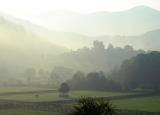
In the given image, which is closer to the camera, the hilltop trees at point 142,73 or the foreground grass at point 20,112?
the foreground grass at point 20,112

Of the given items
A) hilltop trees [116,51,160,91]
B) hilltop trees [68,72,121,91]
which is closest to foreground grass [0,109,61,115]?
hilltop trees [68,72,121,91]

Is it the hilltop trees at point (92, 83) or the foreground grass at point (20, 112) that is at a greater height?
the hilltop trees at point (92, 83)

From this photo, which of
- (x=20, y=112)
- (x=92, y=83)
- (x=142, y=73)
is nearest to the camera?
(x=20, y=112)

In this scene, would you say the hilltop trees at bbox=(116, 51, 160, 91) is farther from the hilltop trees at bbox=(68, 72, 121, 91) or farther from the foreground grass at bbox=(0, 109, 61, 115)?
the foreground grass at bbox=(0, 109, 61, 115)

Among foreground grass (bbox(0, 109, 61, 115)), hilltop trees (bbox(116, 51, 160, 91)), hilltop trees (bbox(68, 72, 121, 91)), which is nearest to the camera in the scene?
foreground grass (bbox(0, 109, 61, 115))

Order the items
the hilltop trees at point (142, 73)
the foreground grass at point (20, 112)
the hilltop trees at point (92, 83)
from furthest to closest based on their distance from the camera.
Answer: the hilltop trees at point (142, 73)
the hilltop trees at point (92, 83)
the foreground grass at point (20, 112)

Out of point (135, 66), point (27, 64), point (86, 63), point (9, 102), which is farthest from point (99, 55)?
point (9, 102)

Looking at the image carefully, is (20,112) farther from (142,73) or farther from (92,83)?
(142,73)

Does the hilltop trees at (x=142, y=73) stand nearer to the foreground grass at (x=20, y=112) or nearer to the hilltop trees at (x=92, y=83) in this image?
the hilltop trees at (x=92, y=83)

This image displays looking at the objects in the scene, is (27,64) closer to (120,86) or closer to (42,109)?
Answer: (120,86)

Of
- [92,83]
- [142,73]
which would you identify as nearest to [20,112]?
[92,83]

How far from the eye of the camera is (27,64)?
19825 cm

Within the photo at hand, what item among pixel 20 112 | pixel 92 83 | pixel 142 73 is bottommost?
pixel 20 112

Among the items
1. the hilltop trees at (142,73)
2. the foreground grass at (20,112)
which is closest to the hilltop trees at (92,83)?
the hilltop trees at (142,73)
